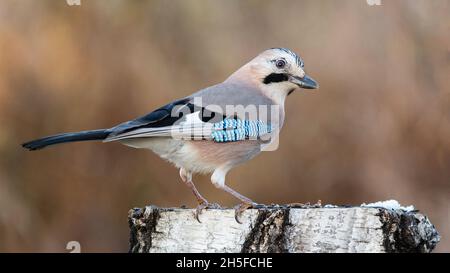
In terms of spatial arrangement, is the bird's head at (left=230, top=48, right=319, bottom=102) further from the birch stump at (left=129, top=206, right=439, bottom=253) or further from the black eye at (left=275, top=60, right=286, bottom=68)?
the birch stump at (left=129, top=206, right=439, bottom=253)

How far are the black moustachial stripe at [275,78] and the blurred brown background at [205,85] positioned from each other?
1.37m

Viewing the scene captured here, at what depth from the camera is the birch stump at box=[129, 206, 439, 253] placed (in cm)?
396

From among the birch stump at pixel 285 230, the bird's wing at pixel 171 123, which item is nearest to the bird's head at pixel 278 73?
the bird's wing at pixel 171 123

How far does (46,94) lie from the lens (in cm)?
671

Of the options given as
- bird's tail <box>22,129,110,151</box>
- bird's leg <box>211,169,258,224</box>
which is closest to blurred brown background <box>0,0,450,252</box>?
bird's leg <box>211,169,258,224</box>

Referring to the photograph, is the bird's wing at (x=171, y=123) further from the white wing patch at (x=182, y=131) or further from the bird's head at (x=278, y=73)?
the bird's head at (x=278, y=73)

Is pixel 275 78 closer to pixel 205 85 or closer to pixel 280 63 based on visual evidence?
pixel 280 63

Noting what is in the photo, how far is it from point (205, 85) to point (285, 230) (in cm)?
275

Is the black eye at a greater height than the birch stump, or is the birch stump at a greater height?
the black eye

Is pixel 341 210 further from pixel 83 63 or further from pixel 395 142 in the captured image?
pixel 83 63

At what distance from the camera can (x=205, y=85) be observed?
6.66 meters

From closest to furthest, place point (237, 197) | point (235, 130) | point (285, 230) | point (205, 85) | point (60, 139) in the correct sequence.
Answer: point (285, 230), point (60, 139), point (237, 197), point (235, 130), point (205, 85)

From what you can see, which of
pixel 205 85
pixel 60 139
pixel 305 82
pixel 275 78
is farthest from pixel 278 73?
pixel 60 139

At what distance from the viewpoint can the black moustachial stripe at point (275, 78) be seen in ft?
17.3
